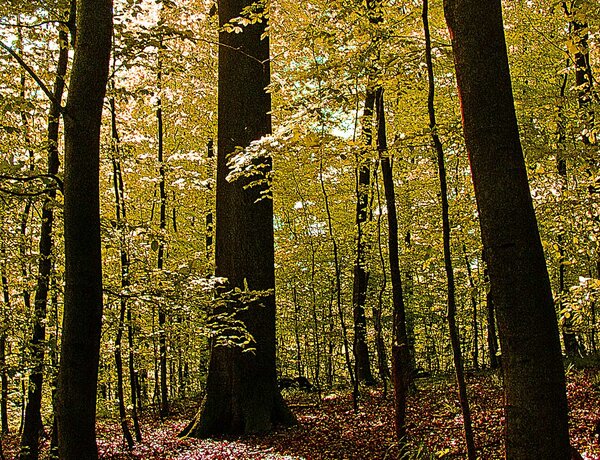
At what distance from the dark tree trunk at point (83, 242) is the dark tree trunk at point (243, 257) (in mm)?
4538

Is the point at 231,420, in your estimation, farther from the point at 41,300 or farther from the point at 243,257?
the point at 41,300

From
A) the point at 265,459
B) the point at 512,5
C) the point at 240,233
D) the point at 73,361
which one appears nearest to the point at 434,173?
the point at 512,5

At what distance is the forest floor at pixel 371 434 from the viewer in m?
6.53

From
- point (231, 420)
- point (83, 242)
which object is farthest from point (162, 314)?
point (231, 420)

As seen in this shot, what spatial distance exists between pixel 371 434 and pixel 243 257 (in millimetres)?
3479

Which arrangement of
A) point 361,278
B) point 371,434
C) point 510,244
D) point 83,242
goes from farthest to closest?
point 361,278 < point 371,434 < point 83,242 < point 510,244

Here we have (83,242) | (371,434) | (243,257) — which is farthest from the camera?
(243,257)

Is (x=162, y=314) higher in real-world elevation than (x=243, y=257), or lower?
lower

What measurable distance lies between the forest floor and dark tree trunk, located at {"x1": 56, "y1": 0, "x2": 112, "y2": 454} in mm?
3119

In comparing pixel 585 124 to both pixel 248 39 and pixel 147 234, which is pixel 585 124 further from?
pixel 248 39

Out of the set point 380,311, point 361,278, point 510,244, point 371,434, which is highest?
point 361,278

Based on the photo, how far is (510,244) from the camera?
2830 millimetres

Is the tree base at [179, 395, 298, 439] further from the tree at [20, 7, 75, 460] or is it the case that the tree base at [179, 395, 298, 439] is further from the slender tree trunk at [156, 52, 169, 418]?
the tree at [20, 7, 75, 460]

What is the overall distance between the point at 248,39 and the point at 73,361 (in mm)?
6790
